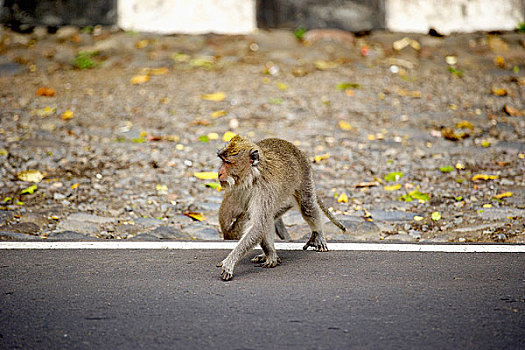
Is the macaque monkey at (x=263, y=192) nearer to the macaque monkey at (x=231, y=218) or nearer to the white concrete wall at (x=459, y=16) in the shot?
the macaque monkey at (x=231, y=218)

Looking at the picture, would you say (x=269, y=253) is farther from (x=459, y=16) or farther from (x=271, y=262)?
(x=459, y=16)

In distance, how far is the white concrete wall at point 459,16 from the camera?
33.6ft

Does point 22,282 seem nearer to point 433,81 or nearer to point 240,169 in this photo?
point 240,169

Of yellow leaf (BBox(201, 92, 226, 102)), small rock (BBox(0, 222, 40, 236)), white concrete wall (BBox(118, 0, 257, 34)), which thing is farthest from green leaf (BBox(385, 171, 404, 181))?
white concrete wall (BBox(118, 0, 257, 34))

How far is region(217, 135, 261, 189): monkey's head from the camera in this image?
4555 mm

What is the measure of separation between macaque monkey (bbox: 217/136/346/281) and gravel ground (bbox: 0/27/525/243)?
0.58 meters

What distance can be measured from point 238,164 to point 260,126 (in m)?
3.65

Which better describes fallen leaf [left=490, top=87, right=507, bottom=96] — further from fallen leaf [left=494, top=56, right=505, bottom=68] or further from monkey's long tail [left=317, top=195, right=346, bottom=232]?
monkey's long tail [left=317, top=195, right=346, bottom=232]

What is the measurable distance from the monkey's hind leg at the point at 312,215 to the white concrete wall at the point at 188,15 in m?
5.54

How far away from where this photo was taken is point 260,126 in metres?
8.17

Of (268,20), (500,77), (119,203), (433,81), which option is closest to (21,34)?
(268,20)

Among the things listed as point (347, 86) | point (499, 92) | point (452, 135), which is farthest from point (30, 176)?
point (499, 92)

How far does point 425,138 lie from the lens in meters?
7.93

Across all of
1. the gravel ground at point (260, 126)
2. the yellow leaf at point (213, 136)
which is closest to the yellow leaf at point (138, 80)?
the gravel ground at point (260, 126)
